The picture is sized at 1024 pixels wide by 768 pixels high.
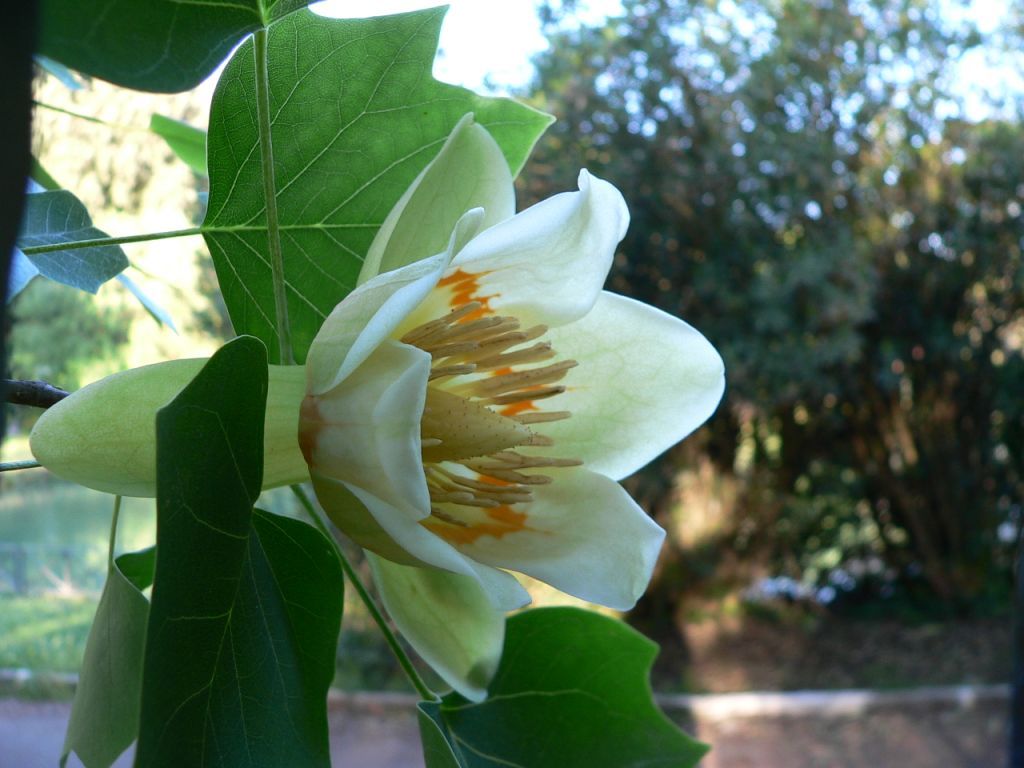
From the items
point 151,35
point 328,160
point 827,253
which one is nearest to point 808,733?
point 827,253

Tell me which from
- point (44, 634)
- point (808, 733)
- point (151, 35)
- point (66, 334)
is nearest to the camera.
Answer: point (151, 35)

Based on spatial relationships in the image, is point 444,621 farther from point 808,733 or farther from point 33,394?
point 808,733

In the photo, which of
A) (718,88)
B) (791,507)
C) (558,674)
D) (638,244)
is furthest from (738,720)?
(558,674)

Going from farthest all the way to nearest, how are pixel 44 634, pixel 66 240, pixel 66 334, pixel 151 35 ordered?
1. pixel 44 634
2. pixel 66 334
3. pixel 66 240
4. pixel 151 35

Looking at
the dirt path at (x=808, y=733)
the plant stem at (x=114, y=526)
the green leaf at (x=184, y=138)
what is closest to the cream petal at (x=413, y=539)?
the plant stem at (x=114, y=526)

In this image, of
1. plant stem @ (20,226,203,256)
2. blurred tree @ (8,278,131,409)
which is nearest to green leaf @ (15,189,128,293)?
plant stem @ (20,226,203,256)

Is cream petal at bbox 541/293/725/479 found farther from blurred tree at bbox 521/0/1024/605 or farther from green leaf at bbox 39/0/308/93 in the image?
blurred tree at bbox 521/0/1024/605

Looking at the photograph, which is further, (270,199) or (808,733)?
(808,733)

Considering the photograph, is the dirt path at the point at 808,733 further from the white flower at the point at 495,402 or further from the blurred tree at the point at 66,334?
the white flower at the point at 495,402
